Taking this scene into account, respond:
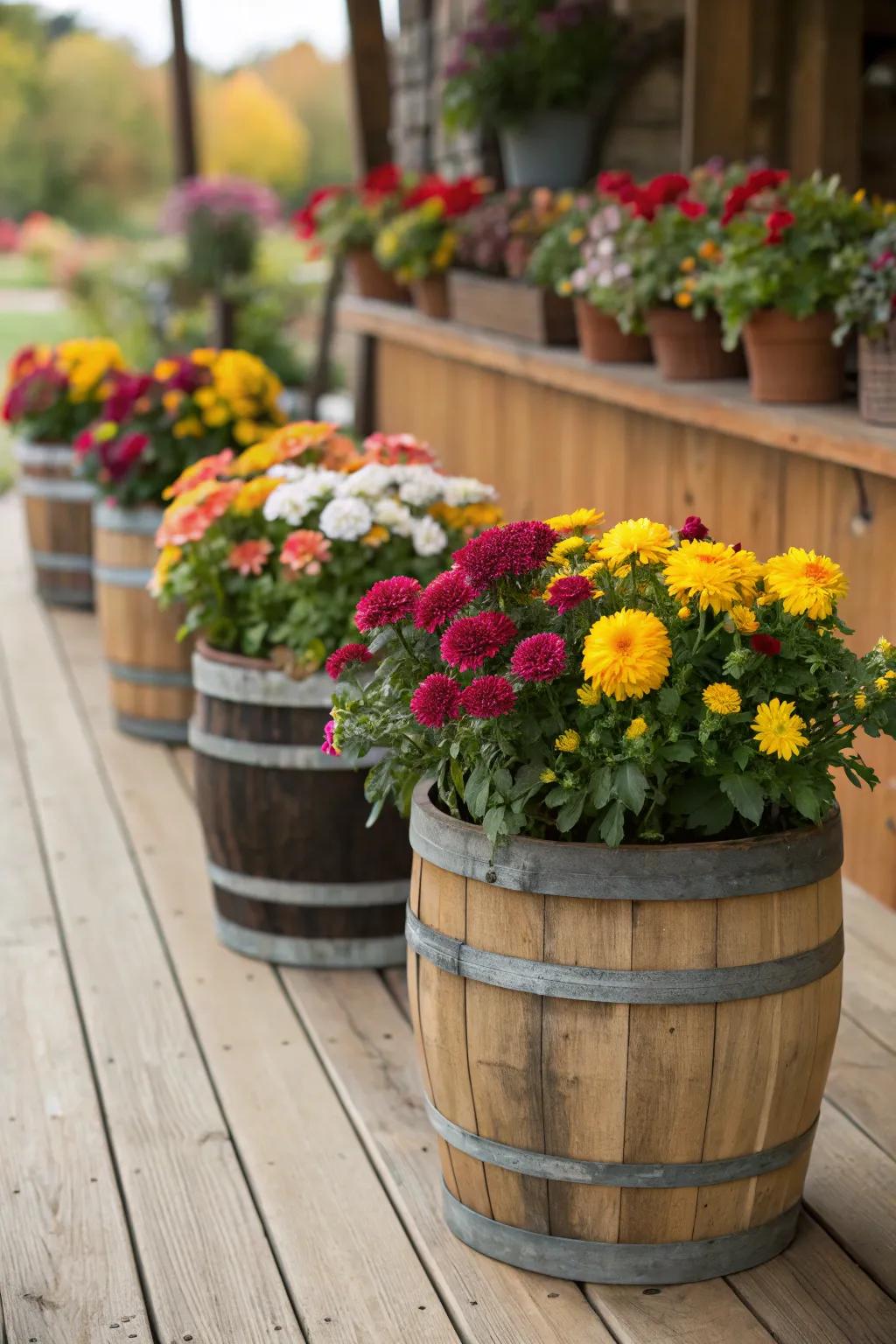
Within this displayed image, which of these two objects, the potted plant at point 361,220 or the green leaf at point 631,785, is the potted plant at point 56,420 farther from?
the green leaf at point 631,785

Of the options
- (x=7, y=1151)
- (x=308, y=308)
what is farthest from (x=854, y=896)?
(x=308, y=308)

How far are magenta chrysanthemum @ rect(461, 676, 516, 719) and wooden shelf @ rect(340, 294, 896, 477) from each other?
4.35 ft

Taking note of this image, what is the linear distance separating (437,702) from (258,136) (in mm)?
16463

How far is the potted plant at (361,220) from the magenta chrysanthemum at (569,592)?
4.31 meters

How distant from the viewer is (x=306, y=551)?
112 inches

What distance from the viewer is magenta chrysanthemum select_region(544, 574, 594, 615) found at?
6.18 ft

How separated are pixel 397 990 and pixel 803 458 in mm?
→ 1386

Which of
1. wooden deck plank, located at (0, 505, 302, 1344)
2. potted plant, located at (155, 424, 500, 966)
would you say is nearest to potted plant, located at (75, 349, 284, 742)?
wooden deck plank, located at (0, 505, 302, 1344)

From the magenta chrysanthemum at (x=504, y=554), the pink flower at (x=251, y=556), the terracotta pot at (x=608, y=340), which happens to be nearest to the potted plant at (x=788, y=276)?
the terracotta pot at (x=608, y=340)

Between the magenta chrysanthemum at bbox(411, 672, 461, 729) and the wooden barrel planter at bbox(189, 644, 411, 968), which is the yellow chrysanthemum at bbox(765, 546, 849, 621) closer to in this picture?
the magenta chrysanthemum at bbox(411, 672, 461, 729)

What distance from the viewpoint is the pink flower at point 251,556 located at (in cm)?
296

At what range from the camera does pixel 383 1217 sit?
7.36 feet

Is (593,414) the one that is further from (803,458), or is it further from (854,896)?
(854,896)

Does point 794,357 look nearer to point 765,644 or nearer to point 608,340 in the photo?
point 608,340
